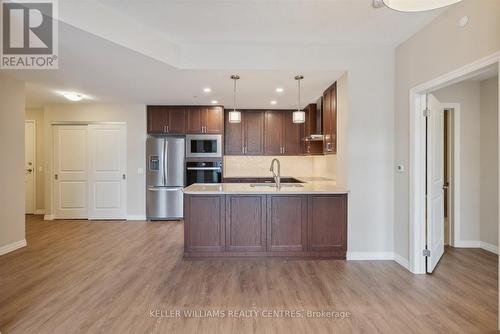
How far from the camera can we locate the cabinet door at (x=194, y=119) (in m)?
5.91

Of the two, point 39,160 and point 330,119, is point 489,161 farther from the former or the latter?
point 39,160

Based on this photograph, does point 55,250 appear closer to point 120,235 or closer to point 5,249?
point 5,249

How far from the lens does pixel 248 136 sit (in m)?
6.42

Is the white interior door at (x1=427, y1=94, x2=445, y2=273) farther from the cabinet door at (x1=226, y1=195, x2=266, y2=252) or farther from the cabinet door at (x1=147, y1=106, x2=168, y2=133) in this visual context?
the cabinet door at (x1=147, y1=106, x2=168, y2=133)

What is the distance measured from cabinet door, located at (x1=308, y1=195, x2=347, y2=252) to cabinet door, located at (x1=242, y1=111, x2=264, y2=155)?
9.93ft

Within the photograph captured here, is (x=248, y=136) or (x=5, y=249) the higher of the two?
(x=248, y=136)

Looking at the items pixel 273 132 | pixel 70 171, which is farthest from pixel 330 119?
pixel 70 171

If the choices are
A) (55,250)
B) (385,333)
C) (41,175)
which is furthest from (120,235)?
(385,333)

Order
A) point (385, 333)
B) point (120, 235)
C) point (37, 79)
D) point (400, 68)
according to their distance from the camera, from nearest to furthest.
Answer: point (385, 333), point (400, 68), point (37, 79), point (120, 235)

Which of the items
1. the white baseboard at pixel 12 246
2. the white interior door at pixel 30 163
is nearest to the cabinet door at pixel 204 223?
the white baseboard at pixel 12 246

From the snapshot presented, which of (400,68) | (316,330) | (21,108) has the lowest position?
(316,330)

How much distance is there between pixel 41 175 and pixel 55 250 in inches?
133

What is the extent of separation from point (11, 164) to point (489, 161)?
22.9 feet

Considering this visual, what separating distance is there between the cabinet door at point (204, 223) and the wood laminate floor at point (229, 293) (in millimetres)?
225
